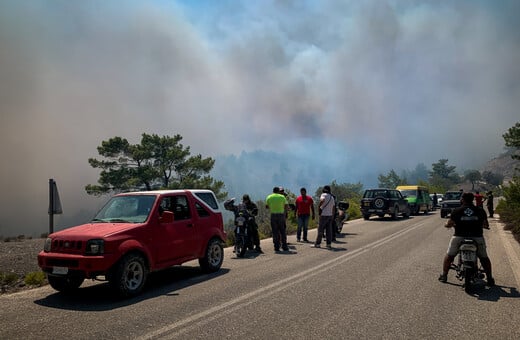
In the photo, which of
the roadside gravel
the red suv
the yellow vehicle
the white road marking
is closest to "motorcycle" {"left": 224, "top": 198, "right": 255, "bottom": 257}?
the red suv

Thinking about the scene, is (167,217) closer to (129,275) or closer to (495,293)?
(129,275)

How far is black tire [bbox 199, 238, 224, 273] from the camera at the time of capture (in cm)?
910

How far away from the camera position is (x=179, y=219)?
8508mm

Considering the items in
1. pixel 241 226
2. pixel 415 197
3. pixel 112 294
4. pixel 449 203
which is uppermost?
pixel 415 197

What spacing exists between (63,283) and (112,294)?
37.8 inches

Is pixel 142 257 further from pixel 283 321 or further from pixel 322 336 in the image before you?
pixel 322 336

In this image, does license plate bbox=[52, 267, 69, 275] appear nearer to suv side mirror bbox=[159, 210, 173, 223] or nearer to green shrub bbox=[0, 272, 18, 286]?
suv side mirror bbox=[159, 210, 173, 223]

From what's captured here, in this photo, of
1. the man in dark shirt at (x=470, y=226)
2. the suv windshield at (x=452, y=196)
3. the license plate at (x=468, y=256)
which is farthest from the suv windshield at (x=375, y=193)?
the license plate at (x=468, y=256)

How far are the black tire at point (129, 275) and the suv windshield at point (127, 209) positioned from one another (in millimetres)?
804

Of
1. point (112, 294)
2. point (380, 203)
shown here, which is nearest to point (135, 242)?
point (112, 294)

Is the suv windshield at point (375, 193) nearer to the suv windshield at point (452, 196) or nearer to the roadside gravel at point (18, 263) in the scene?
the suv windshield at point (452, 196)

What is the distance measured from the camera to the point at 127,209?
8.13 metres

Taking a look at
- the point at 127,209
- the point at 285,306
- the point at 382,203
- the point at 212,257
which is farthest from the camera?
the point at 382,203

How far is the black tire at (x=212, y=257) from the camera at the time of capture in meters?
9.10
